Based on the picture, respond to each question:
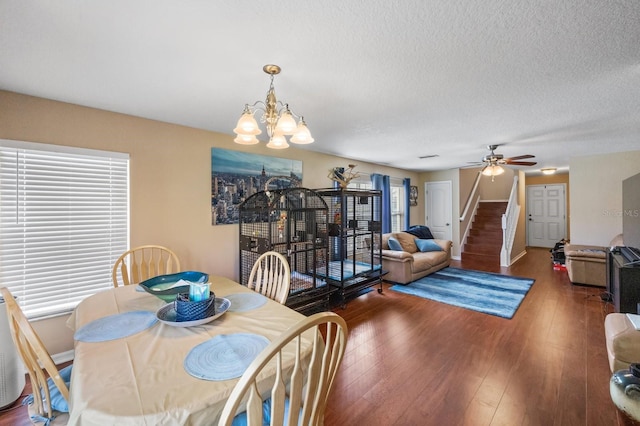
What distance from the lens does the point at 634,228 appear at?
3.24 m

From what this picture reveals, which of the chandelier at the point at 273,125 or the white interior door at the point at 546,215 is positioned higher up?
the chandelier at the point at 273,125

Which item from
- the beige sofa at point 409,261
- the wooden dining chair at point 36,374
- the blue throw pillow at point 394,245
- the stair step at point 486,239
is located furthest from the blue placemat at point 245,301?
the stair step at point 486,239

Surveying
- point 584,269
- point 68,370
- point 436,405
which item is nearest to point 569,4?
point 436,405

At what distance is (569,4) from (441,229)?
20.7 feet

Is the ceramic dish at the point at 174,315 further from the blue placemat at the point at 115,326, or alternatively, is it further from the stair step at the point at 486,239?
the stair step at the point at 486,239

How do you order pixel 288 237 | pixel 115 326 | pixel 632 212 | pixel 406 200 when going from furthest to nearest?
pixel 406 200 → pixel 632 212 → pixel 288 237 → pixel 115 326

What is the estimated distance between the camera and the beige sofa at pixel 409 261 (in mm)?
4641

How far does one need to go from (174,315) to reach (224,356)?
0.59 m

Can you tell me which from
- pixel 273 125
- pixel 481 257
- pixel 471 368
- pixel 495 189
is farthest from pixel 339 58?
pixel 495 189

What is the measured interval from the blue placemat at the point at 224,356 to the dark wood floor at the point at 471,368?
0.97 metres

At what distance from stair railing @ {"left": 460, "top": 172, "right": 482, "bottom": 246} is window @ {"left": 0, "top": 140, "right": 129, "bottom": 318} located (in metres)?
7.01

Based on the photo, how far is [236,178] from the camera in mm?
3568

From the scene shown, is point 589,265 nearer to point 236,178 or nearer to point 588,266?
point 588,266

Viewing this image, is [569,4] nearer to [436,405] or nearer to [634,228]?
[436,405]
